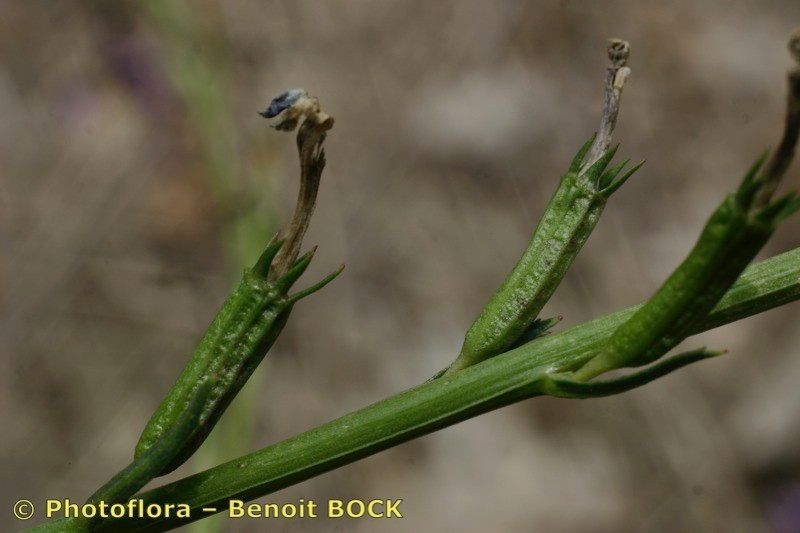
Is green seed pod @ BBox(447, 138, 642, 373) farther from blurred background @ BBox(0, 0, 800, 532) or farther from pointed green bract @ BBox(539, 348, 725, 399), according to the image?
blurred background @ BBox(0, 0, 800, 532)

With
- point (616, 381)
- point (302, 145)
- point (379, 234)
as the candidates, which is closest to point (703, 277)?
point (616, 381)

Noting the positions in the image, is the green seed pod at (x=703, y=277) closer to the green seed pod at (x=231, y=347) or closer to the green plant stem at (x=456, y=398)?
the green plant stem at (x=456, y=398)

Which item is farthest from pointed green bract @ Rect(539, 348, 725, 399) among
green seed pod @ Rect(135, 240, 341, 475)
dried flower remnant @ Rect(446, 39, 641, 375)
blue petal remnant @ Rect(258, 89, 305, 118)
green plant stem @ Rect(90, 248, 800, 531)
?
blue petal remnant @ Rect(258, 89, 305, 118)

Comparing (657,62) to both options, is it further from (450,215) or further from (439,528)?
(439,528)

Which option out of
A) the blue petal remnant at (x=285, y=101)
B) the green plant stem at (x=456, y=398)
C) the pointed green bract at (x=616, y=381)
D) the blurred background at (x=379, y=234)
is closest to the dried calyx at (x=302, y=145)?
the blue petal remnant at (x=285, y=101)

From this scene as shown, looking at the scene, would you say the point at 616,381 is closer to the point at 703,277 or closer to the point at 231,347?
the point at 703,277

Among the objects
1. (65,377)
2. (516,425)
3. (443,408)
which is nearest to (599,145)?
(443,408)
